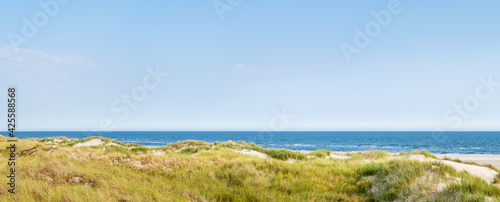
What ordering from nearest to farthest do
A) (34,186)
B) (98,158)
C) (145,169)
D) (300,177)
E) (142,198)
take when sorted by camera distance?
(142,198), (34,186), (300,177), (145,169), (98,158)

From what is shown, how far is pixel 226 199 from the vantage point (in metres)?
7.46

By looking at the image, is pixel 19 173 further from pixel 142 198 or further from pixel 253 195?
pixel 253 195

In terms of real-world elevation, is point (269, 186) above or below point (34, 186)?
below

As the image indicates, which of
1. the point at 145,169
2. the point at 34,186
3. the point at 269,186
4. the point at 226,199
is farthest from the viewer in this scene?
the point at 145,169

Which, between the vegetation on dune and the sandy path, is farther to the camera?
the sandy path

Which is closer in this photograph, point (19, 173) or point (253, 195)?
point (253, 195)

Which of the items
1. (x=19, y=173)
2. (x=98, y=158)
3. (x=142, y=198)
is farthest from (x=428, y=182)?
(x=98, y=158)

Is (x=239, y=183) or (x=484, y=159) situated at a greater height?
(x=239, y=183)

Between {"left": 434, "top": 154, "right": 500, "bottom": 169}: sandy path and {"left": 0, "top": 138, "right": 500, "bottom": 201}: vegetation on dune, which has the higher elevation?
{"left": 0, "top": 138, "right": 500, "bottom": 201}: vegetation on dune

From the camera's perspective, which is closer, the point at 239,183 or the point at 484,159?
the point at 239,183

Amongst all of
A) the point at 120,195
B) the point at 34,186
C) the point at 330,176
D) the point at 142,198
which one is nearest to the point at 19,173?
the point at 34,186

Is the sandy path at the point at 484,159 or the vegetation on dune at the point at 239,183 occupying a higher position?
the vegetation on dune at the point at 239,183

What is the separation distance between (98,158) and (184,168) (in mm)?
4831

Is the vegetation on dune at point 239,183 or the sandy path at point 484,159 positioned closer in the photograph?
the vegetation on dune at point 239,183
